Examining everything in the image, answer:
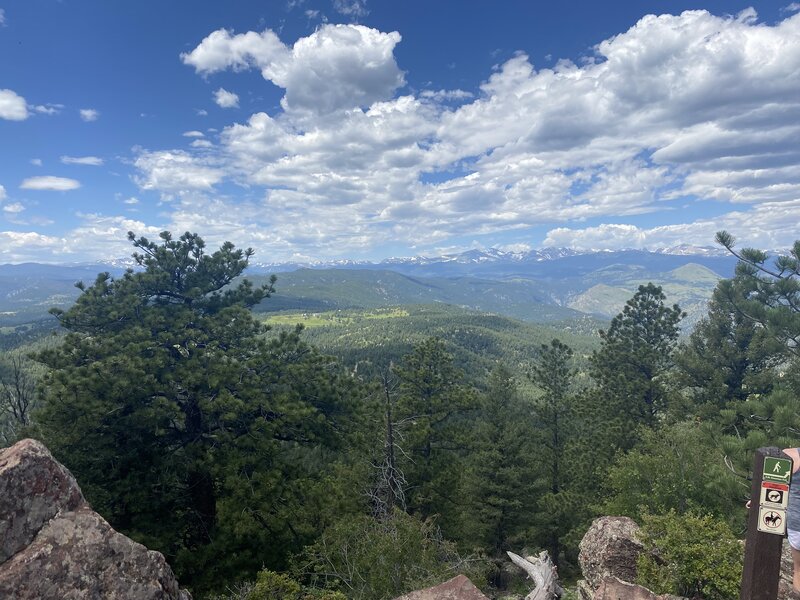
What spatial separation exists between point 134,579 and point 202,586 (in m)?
10.1

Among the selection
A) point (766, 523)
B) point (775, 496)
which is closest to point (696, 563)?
point (766, 523)

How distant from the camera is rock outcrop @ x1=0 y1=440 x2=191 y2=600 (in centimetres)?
712

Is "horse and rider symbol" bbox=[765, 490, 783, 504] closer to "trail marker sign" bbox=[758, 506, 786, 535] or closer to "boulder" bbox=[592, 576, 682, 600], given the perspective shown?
"trail marker sign" bbox=[758, 506, 786, 535]

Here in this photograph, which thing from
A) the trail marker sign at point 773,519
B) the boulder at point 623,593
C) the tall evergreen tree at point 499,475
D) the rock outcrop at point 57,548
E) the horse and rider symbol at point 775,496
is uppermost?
the horse and rider symbol at point 775,496

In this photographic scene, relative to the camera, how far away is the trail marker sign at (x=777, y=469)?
513 cm

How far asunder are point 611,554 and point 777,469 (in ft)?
25.9

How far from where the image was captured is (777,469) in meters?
5.16

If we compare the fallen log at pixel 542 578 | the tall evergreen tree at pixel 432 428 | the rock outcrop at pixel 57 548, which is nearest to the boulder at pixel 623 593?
the fallen log at pixel 542 578

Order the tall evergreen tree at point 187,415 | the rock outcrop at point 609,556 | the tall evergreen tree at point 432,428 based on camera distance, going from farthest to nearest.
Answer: the tall evergreen tree at point 432,428 < the tall evergreen tree at point 187,415 < the rock outcrop at point 609,556

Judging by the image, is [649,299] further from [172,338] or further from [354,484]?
[172,338]

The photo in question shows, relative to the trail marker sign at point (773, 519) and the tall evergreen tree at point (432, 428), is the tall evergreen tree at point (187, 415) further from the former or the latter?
the trail marker sign at point (773, 519)

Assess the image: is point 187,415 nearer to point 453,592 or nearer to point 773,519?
point 453,592

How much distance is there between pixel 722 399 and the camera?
2497 cm

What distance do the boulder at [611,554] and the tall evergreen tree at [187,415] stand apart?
11.2 metres
